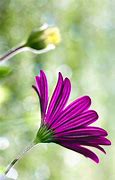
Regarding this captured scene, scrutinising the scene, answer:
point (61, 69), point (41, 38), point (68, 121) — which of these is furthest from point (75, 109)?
point (61, 69)

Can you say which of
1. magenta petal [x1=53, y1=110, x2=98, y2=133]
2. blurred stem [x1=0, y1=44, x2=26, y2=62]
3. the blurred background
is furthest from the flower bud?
the blurred background

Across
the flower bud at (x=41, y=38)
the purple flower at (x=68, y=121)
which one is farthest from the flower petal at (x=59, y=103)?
the flower bud at (x=41, y=38)

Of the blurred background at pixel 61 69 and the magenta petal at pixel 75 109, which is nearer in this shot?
the magenta petal at pixel 75 109

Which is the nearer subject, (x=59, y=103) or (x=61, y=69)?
(x=59, y=103)

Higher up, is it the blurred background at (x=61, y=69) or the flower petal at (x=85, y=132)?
the blurred background at (x=61, y=69)

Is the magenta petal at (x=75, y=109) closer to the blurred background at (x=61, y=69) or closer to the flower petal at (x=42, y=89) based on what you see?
the flower petal at (x=42, y=89)

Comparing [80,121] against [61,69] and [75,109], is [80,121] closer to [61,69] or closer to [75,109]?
[75,109]

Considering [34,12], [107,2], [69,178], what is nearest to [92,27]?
[107,2]

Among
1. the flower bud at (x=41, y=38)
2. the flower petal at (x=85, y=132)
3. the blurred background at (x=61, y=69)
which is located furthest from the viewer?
the blurred background at (x=61, y=69)
